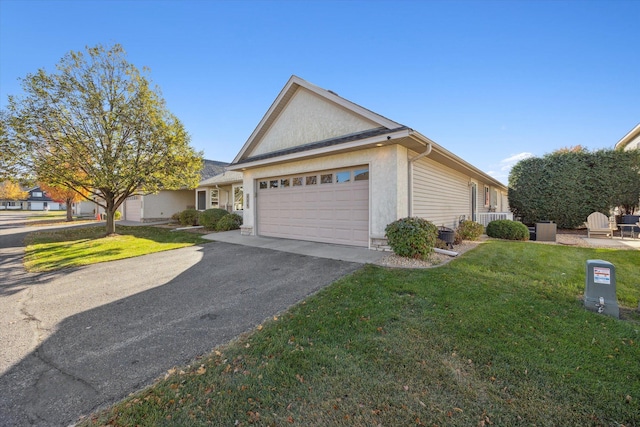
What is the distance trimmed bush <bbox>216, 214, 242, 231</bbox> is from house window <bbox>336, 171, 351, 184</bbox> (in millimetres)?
7722

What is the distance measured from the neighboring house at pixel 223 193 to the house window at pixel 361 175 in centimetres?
976

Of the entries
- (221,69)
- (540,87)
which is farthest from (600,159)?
(221,69)

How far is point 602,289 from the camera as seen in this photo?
3766 mm

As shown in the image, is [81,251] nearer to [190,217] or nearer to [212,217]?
[212,217]

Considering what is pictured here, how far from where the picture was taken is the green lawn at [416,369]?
203 centimetres

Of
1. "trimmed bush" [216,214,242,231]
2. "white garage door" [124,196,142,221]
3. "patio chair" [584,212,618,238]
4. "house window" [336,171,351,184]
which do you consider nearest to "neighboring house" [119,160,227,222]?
"white garage door" [124,196,142,221]

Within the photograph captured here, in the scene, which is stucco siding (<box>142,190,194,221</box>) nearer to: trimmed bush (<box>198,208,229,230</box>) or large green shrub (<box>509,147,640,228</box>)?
trimmed bush (<box>198,208,229,230</box>)

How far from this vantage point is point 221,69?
36.5 feet

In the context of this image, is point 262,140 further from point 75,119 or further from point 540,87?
point 540,87

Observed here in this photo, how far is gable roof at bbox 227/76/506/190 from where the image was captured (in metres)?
7.15

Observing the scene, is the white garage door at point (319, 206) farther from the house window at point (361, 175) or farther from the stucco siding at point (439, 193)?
the stucco siding at point (439, 193)

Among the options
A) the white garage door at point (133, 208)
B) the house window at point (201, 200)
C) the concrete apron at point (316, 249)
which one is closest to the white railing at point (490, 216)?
the concrete apron at point (316, 249)

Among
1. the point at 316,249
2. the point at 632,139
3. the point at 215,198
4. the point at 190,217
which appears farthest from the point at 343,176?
the point at 632,139

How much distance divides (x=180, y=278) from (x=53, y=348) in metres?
2.72
